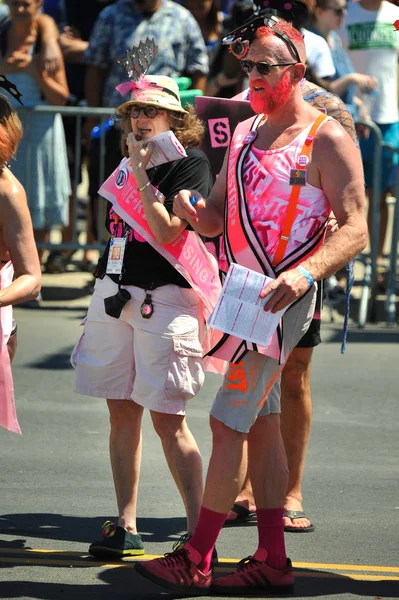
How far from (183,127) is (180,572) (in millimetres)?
1809

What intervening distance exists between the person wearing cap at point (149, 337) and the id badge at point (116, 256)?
0.02m

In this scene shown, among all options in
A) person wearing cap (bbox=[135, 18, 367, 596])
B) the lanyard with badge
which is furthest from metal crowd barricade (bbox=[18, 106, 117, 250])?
person wearing cap (bbox=[135, 18, 367, 596])

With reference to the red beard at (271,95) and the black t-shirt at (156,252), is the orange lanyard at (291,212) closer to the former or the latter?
the red beard at (271,95)

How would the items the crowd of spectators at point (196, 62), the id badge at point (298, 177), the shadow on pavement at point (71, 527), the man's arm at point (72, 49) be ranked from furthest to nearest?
the man's arm at point (72, 49) → the crowd of spectators at point (196, 62) → the shadow on pavement at point (71, 527) → the id badge at point (298, 177)

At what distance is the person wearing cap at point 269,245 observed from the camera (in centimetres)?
449

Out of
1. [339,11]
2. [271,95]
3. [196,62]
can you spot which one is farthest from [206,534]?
[339,11]

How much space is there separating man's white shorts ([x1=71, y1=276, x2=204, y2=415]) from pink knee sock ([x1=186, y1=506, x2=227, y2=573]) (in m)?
0.54

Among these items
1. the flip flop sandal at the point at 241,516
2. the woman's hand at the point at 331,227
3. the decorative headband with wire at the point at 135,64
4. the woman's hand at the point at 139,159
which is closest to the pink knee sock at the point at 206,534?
the flip flop sandal at the point at 241,516

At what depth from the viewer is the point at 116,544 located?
16.6 feet

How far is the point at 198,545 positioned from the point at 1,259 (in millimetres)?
1415

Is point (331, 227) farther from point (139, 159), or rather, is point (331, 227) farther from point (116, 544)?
point (116, 544)

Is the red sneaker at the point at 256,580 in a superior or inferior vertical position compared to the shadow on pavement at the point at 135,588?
superior

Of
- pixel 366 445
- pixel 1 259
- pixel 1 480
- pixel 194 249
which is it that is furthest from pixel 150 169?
pixel 366 445

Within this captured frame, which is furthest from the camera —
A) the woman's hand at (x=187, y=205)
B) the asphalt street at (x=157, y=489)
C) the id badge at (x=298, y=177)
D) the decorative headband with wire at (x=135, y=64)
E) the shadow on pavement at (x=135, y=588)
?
the decorative headband with wire at (x=135, y=64)
